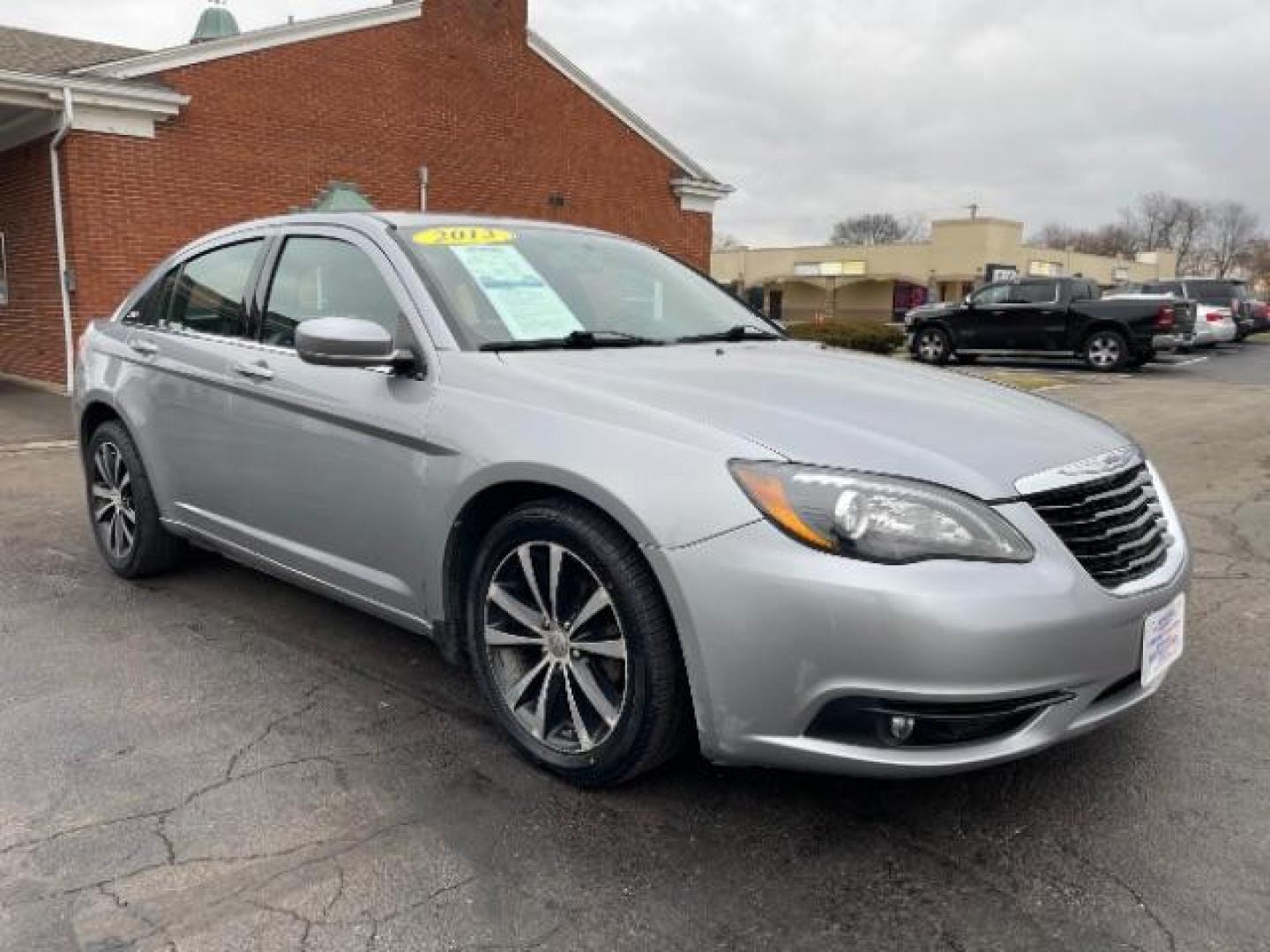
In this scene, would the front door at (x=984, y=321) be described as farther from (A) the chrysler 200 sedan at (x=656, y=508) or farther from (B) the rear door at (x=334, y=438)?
(B) the rear door at (x=334, y=438)

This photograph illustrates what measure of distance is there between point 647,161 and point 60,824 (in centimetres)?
1655

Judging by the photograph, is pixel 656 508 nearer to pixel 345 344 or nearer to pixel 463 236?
pixel 345 344

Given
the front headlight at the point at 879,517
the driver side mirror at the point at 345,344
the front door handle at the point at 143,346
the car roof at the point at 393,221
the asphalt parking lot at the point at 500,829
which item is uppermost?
the car roof at the point at 393,221

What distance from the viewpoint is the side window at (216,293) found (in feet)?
13.1

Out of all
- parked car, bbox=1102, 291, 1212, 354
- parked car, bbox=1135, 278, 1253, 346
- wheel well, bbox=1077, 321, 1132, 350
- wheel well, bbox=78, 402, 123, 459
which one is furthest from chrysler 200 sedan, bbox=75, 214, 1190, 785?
parked car, bbox=1135, 278, 1253, 346

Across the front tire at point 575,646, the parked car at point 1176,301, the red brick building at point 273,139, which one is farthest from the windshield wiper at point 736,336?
the parked car at point 1176,301

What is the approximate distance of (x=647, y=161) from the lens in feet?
58.4

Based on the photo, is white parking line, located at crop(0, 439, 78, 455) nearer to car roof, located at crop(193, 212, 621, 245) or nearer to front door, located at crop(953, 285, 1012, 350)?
car roof, located at crop(193, 212, 621, 245)

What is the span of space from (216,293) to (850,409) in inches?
109

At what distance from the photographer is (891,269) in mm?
55000

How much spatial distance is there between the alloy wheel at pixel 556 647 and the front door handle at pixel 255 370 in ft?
4.36

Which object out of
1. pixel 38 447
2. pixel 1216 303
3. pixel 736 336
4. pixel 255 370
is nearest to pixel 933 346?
pixel 1216 303

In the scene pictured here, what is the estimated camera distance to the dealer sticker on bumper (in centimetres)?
252

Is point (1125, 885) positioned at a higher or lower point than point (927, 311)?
lower
